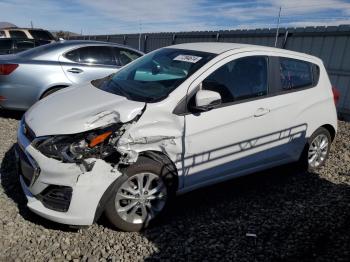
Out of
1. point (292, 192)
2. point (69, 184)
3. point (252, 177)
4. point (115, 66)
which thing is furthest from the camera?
point (115, 66)

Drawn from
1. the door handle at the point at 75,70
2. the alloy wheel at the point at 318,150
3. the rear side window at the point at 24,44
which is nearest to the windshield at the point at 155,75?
the alloy wheel at the point at 318,150

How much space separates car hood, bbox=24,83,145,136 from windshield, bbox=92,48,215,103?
0.21 metres

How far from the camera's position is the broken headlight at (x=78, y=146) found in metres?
3.03

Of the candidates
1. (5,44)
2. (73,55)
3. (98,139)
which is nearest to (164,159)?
(98,139)

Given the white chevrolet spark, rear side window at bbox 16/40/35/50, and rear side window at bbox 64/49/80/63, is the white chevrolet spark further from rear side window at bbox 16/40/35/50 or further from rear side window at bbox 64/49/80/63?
rear side window at bbox 16/40/35/50

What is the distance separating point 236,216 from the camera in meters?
3.83

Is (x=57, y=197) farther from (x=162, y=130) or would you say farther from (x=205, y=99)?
(x=205, y=99)

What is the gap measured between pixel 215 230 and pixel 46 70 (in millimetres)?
4272

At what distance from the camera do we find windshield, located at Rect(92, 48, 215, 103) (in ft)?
12.0

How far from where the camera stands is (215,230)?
3.54m

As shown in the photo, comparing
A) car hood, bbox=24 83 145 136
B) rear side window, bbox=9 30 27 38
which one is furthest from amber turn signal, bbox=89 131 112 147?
rear side window, bbox=9 30 27 38

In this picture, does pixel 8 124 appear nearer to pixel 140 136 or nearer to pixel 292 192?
pixel 140 136

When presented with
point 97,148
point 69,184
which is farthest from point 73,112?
point 69,184

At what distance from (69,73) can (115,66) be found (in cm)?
100
